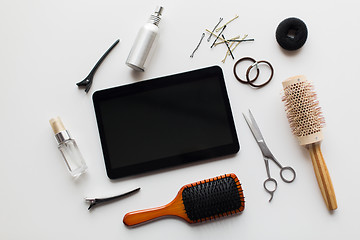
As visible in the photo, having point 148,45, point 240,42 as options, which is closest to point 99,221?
point 148,45

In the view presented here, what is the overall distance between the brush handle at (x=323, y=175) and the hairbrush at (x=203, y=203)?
0.17 m

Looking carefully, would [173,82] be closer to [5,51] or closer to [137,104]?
[137,104]

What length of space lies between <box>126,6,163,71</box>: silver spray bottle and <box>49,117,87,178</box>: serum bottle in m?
0.21

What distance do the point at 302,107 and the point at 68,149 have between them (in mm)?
522

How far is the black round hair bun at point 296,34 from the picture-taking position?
77 cm

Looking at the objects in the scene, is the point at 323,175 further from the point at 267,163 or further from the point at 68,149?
the point at 68,149

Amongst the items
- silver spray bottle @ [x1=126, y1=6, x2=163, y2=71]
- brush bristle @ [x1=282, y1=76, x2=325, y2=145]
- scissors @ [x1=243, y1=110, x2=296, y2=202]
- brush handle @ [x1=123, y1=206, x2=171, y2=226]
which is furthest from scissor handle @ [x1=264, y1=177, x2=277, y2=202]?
silver spray bottle @ [x1=126, y1=6, x2=163, y2=71]

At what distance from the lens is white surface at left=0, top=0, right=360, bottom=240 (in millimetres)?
782

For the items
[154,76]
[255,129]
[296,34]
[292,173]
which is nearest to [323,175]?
[292,173]

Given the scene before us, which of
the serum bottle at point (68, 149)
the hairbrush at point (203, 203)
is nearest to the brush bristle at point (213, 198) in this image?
the hairbrush at point (203, 203)

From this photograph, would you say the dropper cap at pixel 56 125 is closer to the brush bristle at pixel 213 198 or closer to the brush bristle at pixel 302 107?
the brush bristle at pixel 213 198

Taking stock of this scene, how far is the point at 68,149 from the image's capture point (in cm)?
80

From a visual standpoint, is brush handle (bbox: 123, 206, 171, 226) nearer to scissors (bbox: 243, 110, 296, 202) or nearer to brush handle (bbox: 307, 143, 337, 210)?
scissors (bbox: 243, 110, 296, 202)

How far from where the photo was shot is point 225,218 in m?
0.78
